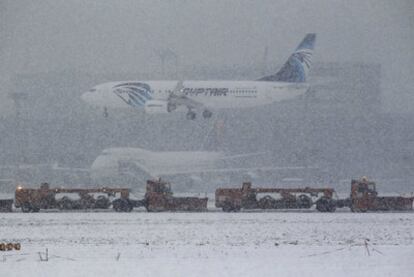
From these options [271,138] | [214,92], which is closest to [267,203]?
[214,92]

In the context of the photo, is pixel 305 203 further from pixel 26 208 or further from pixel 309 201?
pixel 26 208

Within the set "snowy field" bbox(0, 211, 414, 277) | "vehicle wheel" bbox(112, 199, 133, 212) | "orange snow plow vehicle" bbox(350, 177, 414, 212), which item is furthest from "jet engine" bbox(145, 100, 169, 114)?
"snowy field" bbox(0, 211, 414, 277)

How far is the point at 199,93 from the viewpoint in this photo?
3533 inches

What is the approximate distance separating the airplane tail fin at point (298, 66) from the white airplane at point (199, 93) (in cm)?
14

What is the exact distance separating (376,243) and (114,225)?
12486 millimetres

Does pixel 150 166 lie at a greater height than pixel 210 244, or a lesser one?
greater

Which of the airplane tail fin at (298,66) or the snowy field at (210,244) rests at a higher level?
the airplane tail fin at (298,66)

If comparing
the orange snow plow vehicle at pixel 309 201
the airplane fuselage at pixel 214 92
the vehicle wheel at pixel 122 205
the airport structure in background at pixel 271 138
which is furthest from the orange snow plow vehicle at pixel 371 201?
the airplane fuselage at pixel 214 92

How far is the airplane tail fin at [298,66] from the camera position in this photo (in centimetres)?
9206

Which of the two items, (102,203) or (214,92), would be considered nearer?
(102,203)

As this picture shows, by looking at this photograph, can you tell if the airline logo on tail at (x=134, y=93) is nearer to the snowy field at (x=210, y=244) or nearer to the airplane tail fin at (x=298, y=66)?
the airplane tail fin at (x=298, y=66)

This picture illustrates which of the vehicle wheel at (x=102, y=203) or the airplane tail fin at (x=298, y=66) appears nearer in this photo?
the vehicle wheel at (x=102, y=203)

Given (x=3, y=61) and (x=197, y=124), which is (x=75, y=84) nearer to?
(x=3, y=61)

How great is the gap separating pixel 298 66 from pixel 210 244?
236 ft
